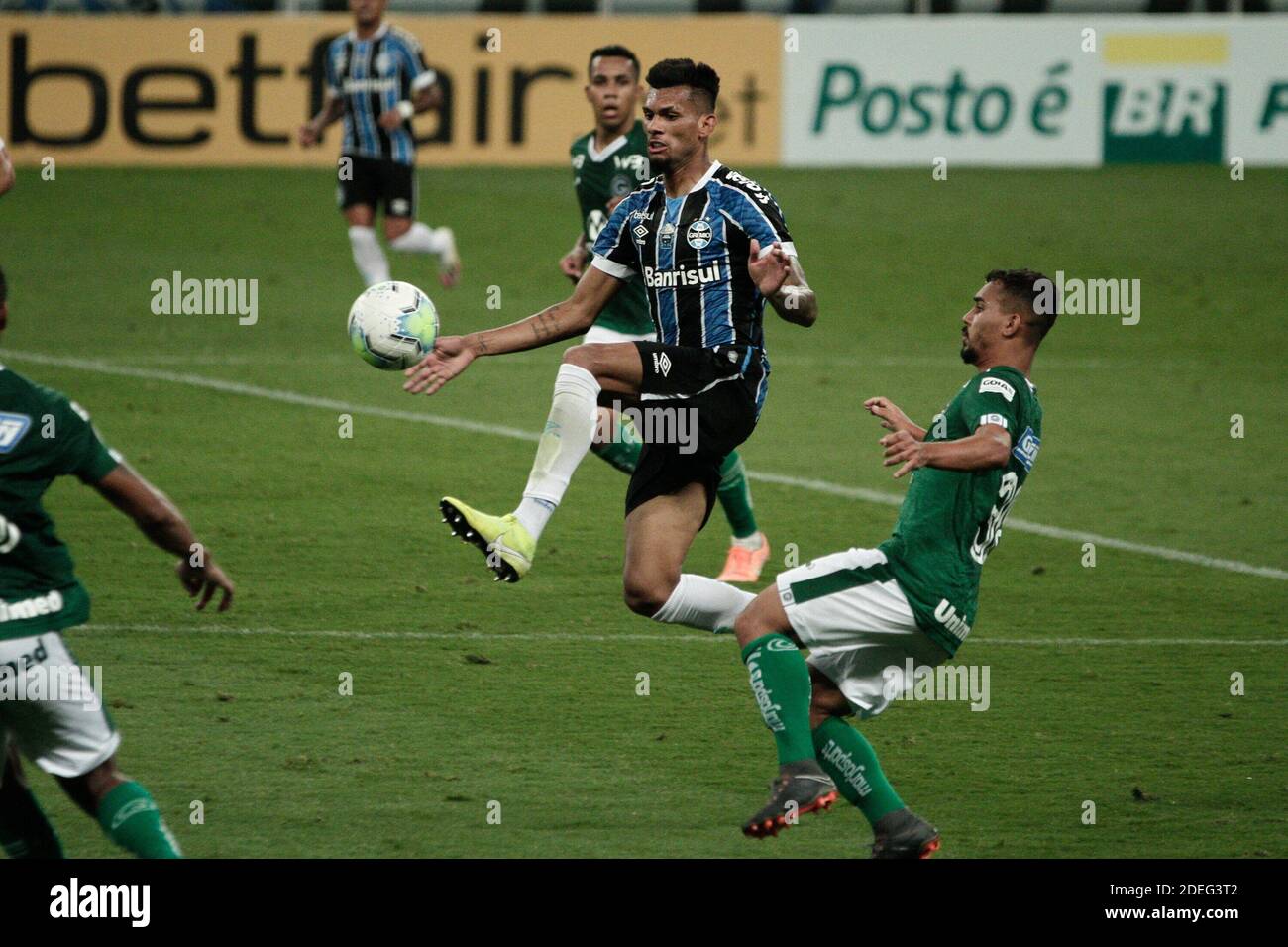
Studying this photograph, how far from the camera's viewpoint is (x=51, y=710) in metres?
4.96

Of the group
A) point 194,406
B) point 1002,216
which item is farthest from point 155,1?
point 194,406

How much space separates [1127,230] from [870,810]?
16.4 meters

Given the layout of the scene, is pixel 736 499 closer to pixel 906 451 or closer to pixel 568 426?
pixel 568 426

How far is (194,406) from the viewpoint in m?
13.7

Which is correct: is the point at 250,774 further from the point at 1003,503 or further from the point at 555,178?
the point at 555,178

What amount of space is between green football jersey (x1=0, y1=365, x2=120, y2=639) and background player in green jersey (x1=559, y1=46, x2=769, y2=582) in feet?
13.8

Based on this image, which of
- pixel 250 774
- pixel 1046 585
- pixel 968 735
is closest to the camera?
pixel 250 774

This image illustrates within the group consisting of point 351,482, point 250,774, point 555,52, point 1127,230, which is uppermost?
point 555,52

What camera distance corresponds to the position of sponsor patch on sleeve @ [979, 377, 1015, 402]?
5938 millimetres

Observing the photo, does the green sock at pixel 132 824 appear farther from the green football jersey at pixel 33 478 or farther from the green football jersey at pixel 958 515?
the green football jersey at pixel 958 515

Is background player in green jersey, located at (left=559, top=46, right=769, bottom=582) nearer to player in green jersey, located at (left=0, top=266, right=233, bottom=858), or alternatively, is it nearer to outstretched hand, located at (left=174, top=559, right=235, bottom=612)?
outstretched hand, located at (left=174, top=559, right=235, bottom=612)

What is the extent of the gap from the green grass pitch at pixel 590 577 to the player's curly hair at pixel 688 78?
7.43ft

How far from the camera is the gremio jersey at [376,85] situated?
16984mm

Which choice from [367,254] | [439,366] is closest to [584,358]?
[439,366]
